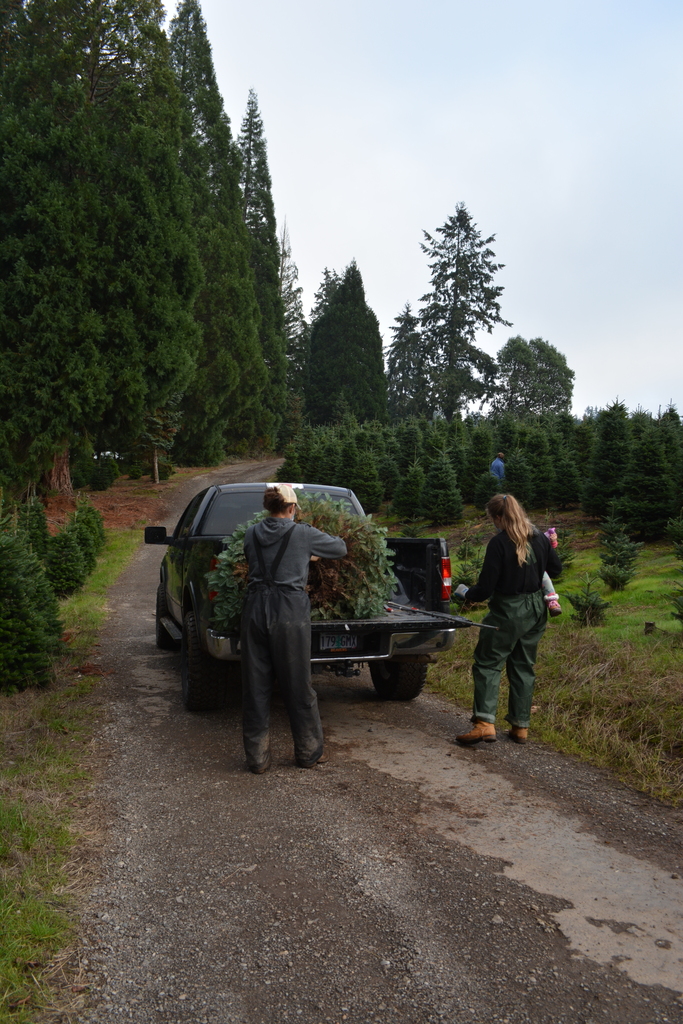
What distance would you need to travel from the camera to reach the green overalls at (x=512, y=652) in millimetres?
5535

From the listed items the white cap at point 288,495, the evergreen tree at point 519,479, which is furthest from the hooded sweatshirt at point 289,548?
the evergreen tree at point 519,479

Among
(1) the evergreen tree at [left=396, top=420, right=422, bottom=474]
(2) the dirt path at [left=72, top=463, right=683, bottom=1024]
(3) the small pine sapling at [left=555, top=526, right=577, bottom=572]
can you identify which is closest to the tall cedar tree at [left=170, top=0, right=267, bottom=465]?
(1) the evergreen tree at [left=396, top=420, right=422, bottom=474]

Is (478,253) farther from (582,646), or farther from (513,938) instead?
(513,938)

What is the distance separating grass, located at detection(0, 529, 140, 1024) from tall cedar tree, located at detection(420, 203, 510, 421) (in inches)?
1931

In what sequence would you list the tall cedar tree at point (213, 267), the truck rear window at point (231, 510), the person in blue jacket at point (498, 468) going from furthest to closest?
1. the tall cedar tree at point (213, 267)
2. the person in blue jacket at point (498, 468)
3. the truck rear window at point (231, 510)

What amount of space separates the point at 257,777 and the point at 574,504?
50.6ft

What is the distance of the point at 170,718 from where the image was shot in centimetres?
618

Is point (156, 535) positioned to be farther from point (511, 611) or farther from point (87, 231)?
point (87, 231)

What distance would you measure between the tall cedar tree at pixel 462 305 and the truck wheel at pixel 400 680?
4797cm

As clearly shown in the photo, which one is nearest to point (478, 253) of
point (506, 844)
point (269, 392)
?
point (269, 392)

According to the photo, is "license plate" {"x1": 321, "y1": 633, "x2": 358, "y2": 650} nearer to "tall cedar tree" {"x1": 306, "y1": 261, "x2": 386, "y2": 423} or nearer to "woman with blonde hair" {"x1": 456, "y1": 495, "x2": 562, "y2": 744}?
"woman with blonde hair" {"x1": 456, "y1": 495, "x2": 562, "y2": 744}

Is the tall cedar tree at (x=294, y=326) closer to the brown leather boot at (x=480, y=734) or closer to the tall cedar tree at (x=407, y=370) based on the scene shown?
the tall cedar tree at (x=407, y=370)

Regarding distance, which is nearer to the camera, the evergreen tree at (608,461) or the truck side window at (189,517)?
the truck side window at (189,517)

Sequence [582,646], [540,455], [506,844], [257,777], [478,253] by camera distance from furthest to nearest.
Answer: [478,253] < [540,455] < [582,646] < [257,777] < [506,844]
